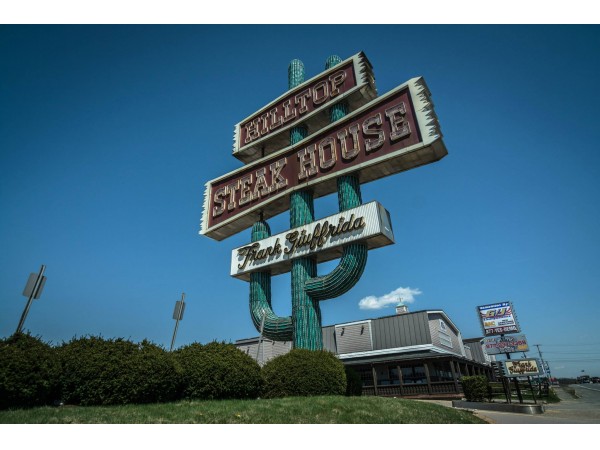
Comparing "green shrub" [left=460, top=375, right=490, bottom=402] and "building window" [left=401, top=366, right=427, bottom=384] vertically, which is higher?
"building window" [left=401, top=366, right=427, bottom=384]

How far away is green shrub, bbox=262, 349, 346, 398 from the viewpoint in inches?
456

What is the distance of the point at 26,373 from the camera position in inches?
332

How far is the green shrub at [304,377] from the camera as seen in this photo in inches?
456

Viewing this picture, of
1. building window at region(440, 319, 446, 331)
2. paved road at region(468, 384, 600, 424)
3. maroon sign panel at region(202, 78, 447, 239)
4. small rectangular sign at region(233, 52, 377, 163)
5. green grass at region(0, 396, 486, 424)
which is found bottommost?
paved road at region(468, 384, 600, 424)

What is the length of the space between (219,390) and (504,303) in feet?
Answer: 73.3

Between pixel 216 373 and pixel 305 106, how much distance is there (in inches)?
633

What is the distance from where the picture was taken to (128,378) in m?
9.39

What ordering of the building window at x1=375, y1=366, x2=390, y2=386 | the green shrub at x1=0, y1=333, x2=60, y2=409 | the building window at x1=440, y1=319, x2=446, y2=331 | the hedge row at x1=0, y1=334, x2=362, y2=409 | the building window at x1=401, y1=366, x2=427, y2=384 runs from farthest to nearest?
the building window at x1=440, y1=319, x2=446, y2=331
the building window at x1=375, y1=366, x2=390, y2=386
the building window at x1=401, y1=366, x2=427, y2=384
the hedge row at x1=0, y1=334, x2=362, y2=409
the green shrub at x1=0, y1=333, x2=60, y2=409

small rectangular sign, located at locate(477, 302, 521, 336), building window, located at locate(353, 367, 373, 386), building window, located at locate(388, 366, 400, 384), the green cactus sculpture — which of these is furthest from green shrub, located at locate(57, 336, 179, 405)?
small rectangular sign, located at locate(477, 302, 521, 336)

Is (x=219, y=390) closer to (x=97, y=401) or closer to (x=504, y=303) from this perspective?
(x=97, y=401)

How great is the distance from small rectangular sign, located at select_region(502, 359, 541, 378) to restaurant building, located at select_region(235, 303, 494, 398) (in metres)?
7.58

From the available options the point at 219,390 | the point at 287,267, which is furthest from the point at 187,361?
the point at 287,267

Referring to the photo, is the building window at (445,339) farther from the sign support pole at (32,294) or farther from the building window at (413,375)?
the sign support pole at (32,294)

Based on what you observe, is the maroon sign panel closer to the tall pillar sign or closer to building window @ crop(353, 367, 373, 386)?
the tall pillar sign
